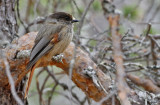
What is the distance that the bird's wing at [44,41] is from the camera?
11.7 feet

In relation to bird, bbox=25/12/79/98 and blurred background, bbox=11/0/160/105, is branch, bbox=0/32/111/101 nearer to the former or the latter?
bird, bbox=25/12/79/98

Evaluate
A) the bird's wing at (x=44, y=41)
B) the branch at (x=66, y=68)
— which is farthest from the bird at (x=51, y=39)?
the branch at (x=66, y=68)

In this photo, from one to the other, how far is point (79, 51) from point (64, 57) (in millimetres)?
214

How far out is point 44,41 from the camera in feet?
13.1

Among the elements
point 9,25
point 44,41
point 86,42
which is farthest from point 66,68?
point 86,42

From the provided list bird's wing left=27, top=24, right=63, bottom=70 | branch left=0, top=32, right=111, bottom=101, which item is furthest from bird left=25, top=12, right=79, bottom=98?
branch left=0, top=32, right=111, bottom=101

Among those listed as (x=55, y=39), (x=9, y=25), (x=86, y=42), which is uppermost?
(x=9, y=25)

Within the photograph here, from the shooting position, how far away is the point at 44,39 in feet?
13.1

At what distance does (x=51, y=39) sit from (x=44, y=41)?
15 centimetres

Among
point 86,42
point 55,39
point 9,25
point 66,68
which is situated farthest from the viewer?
point 86,42

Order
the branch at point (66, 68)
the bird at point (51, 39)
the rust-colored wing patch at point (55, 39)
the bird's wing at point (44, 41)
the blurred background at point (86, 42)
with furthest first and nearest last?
the blurred background at point (86, 42) → the rust-colored wing patch at point (55, 39) → the bird at point (51, 39) → the bird's wing at point (44, 41) → the branch at point (66, 68)

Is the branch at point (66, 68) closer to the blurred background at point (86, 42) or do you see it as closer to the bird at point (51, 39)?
the bird at point (51, 39)

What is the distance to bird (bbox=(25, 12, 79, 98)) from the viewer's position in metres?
3.71

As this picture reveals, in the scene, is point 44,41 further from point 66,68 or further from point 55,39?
point 66,68
